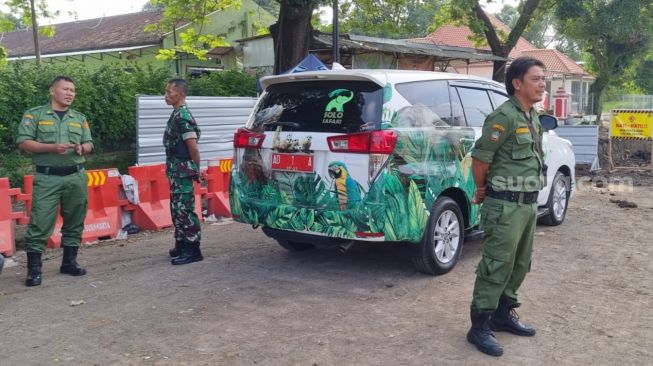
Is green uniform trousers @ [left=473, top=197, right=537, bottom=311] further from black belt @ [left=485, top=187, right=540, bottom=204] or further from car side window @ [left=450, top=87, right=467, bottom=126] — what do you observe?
car side window @ [left=450, top=87, right=467, bottom=126]

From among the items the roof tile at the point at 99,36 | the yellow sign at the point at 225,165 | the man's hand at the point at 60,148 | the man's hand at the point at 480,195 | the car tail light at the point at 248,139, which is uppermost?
the roof tile at the point at 99,36

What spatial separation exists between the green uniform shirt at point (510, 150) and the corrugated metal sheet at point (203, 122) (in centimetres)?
645

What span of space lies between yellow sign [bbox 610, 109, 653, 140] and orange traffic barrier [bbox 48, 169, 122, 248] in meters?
10.8

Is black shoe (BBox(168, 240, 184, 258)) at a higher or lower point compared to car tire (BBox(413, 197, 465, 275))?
lower

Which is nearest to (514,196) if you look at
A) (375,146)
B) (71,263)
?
(375,146)

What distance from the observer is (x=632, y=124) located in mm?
13383

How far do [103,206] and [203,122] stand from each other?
3.21 m

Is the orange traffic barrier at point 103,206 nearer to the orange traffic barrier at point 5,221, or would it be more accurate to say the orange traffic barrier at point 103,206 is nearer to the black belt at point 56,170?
the orange traffic barrier at point 5,221

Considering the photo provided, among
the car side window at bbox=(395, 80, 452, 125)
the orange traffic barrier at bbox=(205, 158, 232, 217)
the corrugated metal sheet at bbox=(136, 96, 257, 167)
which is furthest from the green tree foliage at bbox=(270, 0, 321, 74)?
the car side window at bbox=(395, 80, 452, 125)

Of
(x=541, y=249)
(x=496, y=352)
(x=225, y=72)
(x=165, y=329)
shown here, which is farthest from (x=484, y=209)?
(x=225, y=72)

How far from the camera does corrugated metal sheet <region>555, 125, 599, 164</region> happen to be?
13453mm

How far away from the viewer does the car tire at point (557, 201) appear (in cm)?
771

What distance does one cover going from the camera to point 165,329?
14.5 ft

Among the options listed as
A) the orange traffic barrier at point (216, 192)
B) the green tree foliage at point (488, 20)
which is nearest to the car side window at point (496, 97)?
the orange traffic barrier at point (216, 192)
